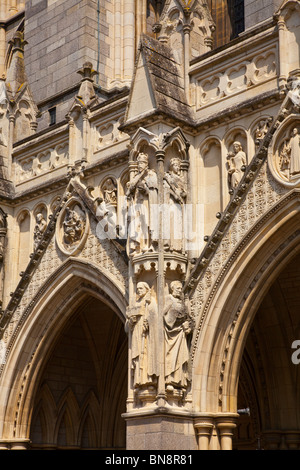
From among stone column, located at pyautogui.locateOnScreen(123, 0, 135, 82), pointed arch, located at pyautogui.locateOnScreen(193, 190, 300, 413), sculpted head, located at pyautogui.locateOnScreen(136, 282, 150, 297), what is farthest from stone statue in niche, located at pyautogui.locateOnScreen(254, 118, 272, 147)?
stone column, located at pyautogui.locateOnScreen(123, 0, 135, 82)

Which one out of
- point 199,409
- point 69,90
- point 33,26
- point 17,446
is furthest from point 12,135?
point 199,409

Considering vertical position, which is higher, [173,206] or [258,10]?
[258,10]

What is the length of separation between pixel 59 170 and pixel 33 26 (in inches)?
206

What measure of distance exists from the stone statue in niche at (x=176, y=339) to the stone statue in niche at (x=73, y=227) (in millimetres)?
3221

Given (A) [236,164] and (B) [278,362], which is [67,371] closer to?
(B) [278,362]

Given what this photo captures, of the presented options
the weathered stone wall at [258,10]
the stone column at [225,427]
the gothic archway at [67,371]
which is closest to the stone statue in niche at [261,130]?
the weathered stone wall at [258,10]

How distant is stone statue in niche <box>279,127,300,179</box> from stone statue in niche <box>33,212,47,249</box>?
6.16 meters

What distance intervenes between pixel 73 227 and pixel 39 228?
1601 mm

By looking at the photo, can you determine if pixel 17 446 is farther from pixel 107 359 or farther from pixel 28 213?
pixel 28 213

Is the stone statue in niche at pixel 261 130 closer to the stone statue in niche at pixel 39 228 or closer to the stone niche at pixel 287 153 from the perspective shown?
the stone niche at pixel 287 153

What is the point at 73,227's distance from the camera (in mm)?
17578

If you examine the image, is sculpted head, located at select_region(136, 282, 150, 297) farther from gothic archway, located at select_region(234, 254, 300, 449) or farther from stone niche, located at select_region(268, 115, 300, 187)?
gothic archway, located at select_region(234, 254, 300, 449)

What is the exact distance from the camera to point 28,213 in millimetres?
19469

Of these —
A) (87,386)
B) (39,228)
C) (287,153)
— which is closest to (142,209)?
(287,153)
